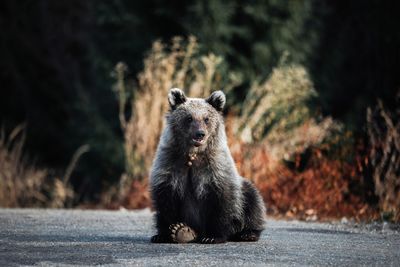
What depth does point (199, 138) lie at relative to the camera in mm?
7496

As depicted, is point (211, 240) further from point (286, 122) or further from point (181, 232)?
point (286, 122)

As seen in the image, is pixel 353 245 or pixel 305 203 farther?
pixel 305 203

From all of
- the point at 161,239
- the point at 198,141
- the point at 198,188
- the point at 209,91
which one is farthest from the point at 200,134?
the point at 209,91

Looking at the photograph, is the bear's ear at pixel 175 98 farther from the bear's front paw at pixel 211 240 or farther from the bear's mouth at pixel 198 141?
the bear's front paw at pixel 211 240

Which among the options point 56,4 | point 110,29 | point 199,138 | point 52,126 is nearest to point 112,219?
point 199,138

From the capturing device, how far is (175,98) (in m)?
7.96

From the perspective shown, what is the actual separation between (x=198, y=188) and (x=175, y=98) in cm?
100

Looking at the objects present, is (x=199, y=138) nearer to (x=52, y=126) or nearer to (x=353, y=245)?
(x=353, y=245)

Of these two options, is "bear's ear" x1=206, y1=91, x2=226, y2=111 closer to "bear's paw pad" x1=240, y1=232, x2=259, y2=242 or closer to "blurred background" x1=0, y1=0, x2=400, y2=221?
"bear's paw pad" x1=240, y1=232, x2=259, y2=242

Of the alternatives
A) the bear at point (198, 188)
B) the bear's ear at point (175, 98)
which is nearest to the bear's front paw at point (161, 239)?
the bear at point (198, 188)

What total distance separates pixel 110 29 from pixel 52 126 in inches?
197

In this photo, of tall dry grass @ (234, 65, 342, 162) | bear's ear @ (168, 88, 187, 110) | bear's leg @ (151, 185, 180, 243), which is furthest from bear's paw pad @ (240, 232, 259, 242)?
tall dry grass @ (234, 65, 342, 162)

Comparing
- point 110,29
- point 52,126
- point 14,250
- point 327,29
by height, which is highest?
point 327,29

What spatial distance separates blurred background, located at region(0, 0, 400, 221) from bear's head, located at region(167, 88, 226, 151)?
315 centimetres
